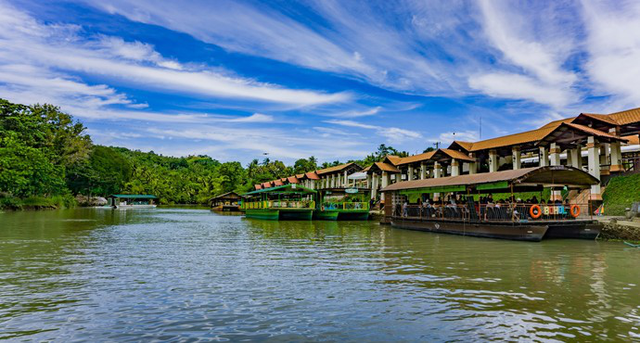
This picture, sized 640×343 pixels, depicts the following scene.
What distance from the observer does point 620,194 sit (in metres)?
24.0

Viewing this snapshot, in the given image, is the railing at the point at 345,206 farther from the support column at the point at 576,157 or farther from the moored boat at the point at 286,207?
the support column at the point at 576,157

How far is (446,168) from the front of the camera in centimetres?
3978

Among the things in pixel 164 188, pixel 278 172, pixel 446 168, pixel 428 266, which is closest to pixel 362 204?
pixel 446 168

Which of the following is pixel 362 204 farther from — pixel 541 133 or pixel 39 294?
pixel 39 294

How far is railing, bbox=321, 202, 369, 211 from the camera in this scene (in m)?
37.3

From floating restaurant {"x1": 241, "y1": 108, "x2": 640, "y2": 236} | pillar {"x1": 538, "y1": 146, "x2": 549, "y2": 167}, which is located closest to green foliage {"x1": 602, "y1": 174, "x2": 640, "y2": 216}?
floating restaurant {"x1": 241, "y1": 108, "x2": 640, "y2": 236}

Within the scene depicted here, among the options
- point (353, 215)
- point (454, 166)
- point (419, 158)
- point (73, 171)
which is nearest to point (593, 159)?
point (454, 166)

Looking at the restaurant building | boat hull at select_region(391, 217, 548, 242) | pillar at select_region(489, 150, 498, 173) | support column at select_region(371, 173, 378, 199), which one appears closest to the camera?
boat hull at select_region(391, 217, 548, 242)

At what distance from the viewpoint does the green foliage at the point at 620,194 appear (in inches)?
898

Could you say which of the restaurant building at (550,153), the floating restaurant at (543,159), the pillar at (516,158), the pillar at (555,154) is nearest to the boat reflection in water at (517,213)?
the floating restaurant at (543,159)

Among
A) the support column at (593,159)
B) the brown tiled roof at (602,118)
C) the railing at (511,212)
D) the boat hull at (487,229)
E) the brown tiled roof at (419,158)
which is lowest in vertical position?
the boat hull at (487,229)

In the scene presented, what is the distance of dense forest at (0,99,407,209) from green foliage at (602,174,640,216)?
1505 inches

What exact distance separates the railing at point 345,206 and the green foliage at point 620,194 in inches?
717

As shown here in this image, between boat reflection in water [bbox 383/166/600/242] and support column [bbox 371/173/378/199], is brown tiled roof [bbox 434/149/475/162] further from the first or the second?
boat reflection in water [bbox 383/166/600/242]
